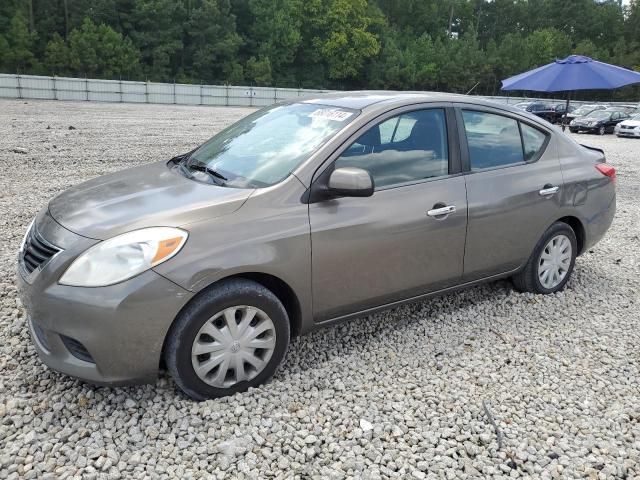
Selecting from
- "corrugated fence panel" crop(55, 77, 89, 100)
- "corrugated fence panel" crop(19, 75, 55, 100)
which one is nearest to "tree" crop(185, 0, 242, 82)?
"corrugated fence panel" crop(55, 77, 89, 100)

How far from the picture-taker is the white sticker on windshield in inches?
139

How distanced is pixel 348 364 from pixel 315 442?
2.65 feet

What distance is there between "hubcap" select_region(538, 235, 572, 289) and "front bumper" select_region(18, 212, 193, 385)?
3.09 m

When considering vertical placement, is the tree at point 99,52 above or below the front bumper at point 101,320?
above

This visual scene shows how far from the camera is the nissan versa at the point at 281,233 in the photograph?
273 centimetres

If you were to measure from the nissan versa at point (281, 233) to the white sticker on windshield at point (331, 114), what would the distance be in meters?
0.01

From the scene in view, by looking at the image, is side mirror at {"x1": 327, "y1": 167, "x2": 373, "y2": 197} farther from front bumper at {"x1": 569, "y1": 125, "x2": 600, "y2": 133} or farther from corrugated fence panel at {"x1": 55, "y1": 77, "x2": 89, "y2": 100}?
corrugated fence panel at {"x1": 55, "y1": 77, "x2": 89, "y2": 100}

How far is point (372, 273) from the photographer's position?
3.43 meters

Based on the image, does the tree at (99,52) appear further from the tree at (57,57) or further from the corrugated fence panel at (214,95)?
the corrugated fence panel at (214,95)

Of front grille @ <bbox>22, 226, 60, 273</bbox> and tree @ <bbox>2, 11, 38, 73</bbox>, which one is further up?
tree @ <bbox>2, 11, 38, 73</bbox>

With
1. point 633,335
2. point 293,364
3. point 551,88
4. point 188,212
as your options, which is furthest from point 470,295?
point 551,88

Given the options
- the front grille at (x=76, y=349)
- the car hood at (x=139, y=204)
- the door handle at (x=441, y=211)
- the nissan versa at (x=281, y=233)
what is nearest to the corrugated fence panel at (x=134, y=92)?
the nissan versa at (x=281, y=233)

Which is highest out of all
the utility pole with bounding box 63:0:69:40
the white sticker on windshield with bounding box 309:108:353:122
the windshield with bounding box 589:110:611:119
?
the utility pole with bounding box 63:0:69:40

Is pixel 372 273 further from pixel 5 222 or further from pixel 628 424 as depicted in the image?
pixel 5 222
